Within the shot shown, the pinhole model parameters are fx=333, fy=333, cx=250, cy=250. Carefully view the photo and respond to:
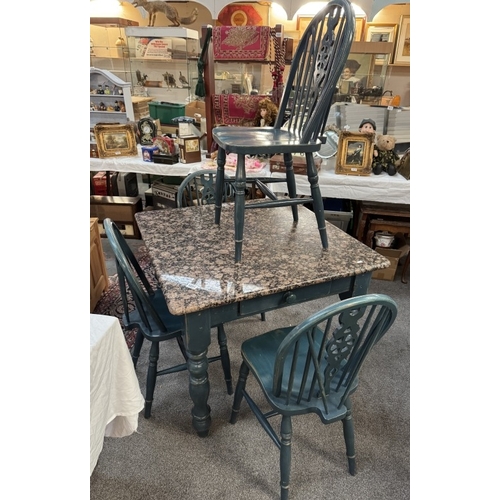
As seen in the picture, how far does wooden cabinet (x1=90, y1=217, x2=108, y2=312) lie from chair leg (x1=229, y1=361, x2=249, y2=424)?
3.77ft

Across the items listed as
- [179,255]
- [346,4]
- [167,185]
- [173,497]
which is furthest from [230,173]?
[173,497]

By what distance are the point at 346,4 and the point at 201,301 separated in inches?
39.3

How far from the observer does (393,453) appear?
4.60 ft

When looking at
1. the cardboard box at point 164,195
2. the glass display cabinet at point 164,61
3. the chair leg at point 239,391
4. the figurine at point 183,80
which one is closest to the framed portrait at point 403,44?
the glass display cabinet at point 164,61

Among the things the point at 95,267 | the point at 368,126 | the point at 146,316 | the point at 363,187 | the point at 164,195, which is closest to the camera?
the point at 146,316

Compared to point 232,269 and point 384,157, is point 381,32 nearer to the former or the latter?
point 384,157

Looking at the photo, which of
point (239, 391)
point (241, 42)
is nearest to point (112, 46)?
point (241, 42)

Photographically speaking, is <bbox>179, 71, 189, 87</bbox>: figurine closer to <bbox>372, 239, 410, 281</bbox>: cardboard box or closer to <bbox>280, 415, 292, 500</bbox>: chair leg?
<bbox>372, 239, 410, 281</bbox>: cardboard box

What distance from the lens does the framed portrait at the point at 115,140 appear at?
254 cm

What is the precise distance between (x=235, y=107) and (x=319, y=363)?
2157 millimetres

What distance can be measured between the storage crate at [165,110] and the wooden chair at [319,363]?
224cm

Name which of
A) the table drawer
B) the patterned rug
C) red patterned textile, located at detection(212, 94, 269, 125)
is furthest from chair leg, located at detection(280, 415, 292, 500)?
red patterned textile, located at detection(212, 94, 269, 125)

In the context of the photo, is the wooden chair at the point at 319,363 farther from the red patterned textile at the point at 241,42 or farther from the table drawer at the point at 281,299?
the red patterned textile at the point at 241,42

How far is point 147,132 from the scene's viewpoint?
108 inches
